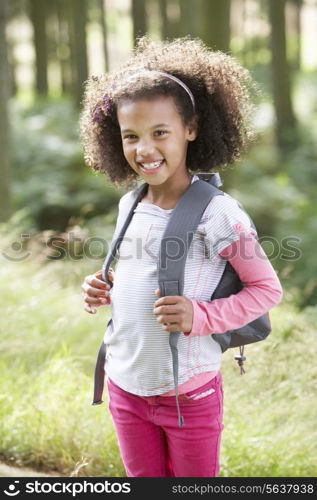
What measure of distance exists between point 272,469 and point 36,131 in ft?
42.9

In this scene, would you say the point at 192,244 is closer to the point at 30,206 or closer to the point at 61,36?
the point at 30,206

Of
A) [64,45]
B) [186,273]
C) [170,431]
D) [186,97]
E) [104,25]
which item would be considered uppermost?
[64,45]

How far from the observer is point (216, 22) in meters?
9.74

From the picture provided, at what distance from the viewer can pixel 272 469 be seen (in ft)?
11.5

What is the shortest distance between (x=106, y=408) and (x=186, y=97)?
2048 millimetres

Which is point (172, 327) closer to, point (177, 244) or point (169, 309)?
point (169, 309)

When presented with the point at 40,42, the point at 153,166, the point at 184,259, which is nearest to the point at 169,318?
the point at 184,259

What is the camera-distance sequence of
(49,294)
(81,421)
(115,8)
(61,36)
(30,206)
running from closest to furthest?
(81,421) < (49,294) < (30,206) < (61,36) < (115,8)

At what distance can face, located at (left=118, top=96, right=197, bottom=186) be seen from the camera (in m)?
2.35

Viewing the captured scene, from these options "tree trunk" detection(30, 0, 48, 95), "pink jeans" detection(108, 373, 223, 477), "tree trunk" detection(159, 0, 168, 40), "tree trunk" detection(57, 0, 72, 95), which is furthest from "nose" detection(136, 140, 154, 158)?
"tree trunk" detection(57, 0, 72, 95)

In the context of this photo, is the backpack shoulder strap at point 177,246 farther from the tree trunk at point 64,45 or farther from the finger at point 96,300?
the tree trunk at point 64,45

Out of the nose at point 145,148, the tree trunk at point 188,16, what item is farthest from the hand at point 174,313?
the tree trunk at point 188,16

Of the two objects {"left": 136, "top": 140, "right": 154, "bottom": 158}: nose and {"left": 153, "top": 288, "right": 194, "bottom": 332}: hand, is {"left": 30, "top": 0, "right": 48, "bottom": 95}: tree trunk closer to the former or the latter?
{"left": 136, "top": 140, "right": 154, "bottom": 158}: nose

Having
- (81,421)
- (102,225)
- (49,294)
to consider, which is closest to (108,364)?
(81,421)
